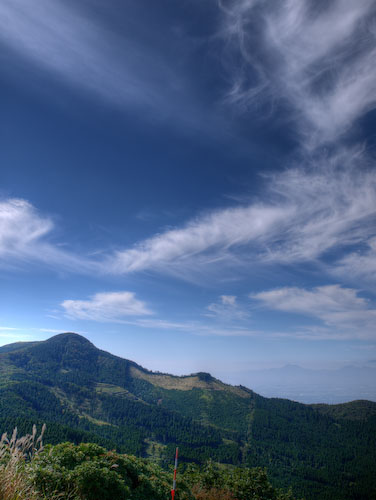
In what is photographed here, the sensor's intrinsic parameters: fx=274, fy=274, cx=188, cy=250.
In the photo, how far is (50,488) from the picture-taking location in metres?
11.2

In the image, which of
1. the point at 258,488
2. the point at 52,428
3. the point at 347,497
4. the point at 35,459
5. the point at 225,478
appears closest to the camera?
the point at 35,459

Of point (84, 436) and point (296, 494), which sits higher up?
point (84, 436)

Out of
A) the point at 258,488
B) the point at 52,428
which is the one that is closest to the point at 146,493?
the point at 258,488

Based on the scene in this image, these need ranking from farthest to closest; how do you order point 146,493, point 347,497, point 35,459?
point 347,497, point 146,493, point 35,459

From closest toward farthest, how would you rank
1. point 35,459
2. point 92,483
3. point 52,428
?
1. point 35,459
2. point 92,483
3. point 52,428

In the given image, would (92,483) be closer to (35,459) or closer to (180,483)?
(35,459)

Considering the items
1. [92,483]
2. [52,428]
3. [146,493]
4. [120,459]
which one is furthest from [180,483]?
[52,428]

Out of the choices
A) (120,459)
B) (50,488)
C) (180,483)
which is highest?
(50,488)

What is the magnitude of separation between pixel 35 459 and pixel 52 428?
691ft

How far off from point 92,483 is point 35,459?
121 inches

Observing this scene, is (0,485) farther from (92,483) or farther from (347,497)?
(347,497)

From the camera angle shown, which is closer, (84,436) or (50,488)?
(50,488)

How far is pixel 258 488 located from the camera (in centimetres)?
3734

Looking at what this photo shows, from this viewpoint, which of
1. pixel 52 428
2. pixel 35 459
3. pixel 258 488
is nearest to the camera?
pixel 35 459
